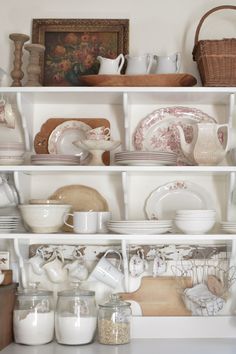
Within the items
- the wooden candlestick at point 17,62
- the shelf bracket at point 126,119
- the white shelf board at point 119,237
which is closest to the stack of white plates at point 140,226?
the white shelf board at point 119,237

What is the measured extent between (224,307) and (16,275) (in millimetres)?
842

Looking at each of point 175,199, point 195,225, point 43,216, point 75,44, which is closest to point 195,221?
point 195,225

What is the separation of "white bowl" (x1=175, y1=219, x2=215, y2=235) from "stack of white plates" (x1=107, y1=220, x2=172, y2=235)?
0.19ft

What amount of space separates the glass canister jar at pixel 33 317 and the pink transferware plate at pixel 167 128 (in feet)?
2.34

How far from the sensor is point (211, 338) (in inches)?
87.4

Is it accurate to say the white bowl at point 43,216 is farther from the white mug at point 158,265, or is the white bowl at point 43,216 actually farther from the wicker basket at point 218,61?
the wicker basket at point 218,61

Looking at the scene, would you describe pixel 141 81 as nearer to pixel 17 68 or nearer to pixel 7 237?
pixel 17 68

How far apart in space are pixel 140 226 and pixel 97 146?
0.35 meters

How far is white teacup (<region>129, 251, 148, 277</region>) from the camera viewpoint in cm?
228

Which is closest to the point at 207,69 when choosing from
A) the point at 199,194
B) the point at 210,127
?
the point at 210,127

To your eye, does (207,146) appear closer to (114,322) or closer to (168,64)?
(168,64)

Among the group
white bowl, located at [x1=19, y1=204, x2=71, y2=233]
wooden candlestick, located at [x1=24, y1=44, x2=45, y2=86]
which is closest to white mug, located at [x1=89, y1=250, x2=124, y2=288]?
white bowl, located at [x1=19, y1=204, x2=71, y2=233]

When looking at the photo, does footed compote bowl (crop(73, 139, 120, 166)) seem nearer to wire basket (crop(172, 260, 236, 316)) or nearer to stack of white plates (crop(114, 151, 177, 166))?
stack of white plates (crop(114, 151, 177, 166))

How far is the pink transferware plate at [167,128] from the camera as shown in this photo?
7.65 feet
